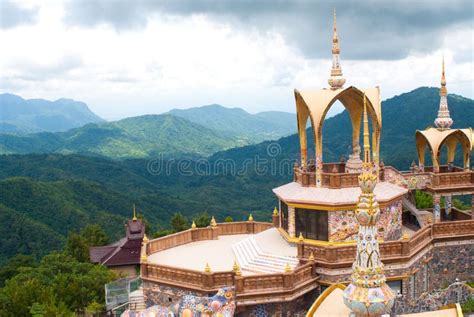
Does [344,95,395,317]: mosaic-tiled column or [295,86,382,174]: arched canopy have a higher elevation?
[295,86,382,174]: arched canopy

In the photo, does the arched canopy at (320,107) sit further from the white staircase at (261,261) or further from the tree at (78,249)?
the tree at (78,249)

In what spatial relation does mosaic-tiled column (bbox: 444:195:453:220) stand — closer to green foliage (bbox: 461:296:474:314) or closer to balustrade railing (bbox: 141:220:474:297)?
balustrade railing (bbox: 141:220:474:297)

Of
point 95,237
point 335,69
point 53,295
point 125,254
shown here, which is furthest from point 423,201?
point 95,237

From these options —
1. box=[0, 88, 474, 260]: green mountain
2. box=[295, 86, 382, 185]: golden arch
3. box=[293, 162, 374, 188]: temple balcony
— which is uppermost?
box=[295, 86, 382, 185]: golden arch

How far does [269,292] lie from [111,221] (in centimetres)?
6805

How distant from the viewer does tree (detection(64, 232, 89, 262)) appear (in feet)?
119

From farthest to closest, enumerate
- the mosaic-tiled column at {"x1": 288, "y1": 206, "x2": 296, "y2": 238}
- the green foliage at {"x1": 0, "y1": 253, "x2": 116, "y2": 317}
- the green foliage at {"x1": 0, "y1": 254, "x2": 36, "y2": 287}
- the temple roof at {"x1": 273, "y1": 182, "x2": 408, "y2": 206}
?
the green foliage at {"x1": 0, "y1": 254, "x2": 36, "y2": 287} < the mosaic-tiled column at {"x1": 288, "y1": 206, "x2": 296, "y2": 238} < the temple roof at {"x1": 273, "y1": 182, "x2": 408, "y2": 206} < the green foliage at {"x1": 0, "y1": 253, "x2": 116, "y2": 317}

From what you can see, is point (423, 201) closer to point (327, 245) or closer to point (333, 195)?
point (333, 195)

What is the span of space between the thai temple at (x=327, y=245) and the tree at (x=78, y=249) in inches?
615

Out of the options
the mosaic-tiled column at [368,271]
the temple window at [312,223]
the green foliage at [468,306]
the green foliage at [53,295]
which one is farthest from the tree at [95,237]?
the mosaic-tiled column at [368,271]

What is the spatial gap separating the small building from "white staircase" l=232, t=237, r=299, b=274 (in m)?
15.1

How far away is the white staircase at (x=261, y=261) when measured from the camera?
18141 millimetres

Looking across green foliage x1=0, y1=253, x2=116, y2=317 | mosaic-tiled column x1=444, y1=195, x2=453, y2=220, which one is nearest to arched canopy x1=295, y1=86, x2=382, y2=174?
mosaic-tiled column x1=444, y1=195, x2=453, y2=220

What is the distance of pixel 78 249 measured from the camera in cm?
3675
